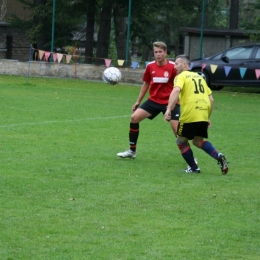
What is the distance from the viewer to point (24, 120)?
51.3ft

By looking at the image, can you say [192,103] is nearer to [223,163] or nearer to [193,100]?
[193,100]

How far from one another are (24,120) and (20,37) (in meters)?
25.1

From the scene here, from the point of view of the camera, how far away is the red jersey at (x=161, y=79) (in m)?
11.4

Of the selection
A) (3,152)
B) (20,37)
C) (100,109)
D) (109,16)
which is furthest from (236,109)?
(20,37)

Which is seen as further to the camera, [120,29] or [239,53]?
[120,29]

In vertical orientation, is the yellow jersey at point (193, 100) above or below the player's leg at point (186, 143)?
above

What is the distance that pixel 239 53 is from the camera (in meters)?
27.0

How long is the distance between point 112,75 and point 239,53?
4443 millimetres

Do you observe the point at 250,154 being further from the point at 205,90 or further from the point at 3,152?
the point at 3,152

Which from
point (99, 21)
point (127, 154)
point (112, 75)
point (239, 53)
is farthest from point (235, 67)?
point (127, 154)

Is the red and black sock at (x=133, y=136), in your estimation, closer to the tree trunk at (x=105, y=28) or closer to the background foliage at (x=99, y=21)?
the background foliage at (x=99, y=21)

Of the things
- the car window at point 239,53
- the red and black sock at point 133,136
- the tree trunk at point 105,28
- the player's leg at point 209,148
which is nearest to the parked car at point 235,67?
the car window at point 239,53

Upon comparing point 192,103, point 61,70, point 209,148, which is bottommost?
point 61,70

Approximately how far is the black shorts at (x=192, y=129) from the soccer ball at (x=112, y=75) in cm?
1725
